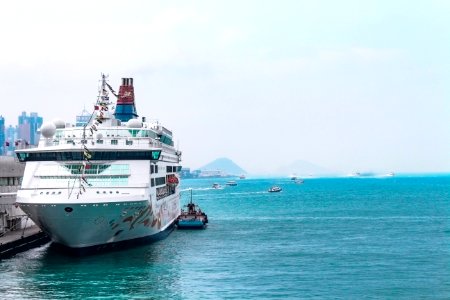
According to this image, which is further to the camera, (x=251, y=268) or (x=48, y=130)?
(x=48, y=130)

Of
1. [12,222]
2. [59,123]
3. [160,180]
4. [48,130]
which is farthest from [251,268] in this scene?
[12,222]

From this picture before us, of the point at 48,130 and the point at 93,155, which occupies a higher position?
the point at 48,130

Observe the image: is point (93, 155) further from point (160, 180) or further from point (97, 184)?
point (160, 180)

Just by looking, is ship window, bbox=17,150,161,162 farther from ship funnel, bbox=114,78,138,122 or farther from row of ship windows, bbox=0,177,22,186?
ship funnel, bbox=114,78,138,122

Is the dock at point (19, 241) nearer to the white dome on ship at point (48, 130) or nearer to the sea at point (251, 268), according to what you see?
the sea at point (251, 268)

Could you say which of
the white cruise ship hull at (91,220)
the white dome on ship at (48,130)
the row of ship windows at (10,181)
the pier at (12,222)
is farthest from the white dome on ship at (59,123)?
the white cruise ship hull at (91,220)

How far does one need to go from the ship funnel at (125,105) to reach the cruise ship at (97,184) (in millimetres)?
10276

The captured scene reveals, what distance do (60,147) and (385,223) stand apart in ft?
152

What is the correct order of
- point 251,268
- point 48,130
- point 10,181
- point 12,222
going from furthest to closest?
1. point 10,181
2. point 12,222
3. point 48,130
4. point 251,268

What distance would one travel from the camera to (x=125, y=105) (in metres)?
74.5

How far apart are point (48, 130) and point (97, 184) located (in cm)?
1008

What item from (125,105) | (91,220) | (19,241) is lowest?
(19,241)

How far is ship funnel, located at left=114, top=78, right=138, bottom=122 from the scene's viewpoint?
74175 millimetres

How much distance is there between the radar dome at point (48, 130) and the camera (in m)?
57.9
